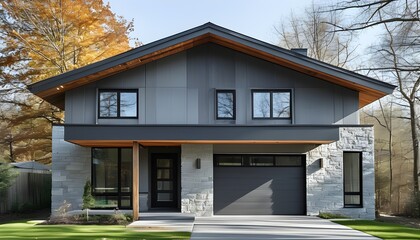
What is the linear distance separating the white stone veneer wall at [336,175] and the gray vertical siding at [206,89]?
2.69 ft

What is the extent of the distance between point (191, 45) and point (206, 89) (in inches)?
64.2

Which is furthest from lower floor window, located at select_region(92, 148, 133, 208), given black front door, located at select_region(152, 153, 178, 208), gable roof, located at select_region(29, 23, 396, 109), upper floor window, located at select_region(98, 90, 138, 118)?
gable roof, located at select_region(29, 23, 396, 109)

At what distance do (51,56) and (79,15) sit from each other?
2.37 meters

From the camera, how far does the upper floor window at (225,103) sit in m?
17.5

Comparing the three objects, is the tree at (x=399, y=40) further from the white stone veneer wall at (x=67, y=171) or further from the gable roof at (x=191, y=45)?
the white stone veneer wall at (x=67, y=171)

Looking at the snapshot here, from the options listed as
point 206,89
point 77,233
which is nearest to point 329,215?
point 206,89

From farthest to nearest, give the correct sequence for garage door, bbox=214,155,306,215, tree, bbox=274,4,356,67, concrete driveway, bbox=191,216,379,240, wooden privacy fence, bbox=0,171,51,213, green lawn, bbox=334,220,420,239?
tree, bbox=274,4,356,67 < wooden privacy fence, bbox=0,171,51,213 < garage door, bbox=214,155,306,215 < green lawn, bbox=334,220,420,239 < concrete driveway, bbox=191,216,379,240

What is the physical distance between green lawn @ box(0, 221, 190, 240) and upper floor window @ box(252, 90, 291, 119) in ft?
20.3

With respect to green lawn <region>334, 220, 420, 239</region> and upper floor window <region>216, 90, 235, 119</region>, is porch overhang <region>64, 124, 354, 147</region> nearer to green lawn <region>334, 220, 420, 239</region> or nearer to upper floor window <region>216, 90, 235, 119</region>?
upper floor window <region>216, 90, 235, 119</region>

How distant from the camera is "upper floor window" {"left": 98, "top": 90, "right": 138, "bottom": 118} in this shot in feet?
57.3

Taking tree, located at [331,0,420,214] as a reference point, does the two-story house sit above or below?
below

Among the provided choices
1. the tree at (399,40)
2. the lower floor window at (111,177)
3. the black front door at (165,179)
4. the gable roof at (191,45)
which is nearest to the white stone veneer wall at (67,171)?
the lower floor window at (111,177)

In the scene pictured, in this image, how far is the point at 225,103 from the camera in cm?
1756

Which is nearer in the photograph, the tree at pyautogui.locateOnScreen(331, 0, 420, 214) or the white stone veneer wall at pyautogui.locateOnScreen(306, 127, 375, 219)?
the tree at pyautogui.locateOnScreen(331, 0, 420, 214)
